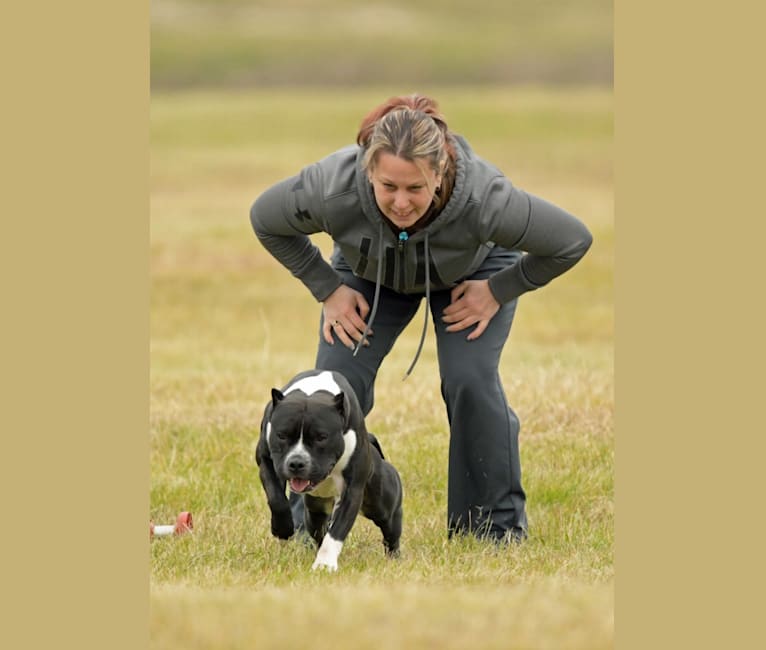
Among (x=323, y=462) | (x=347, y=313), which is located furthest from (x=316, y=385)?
(x=347, y=313)

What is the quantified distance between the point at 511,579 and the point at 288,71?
5253 cm

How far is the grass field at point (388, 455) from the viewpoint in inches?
207

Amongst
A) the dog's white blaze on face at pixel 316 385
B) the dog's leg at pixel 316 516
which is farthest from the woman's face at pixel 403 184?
the dog's leg at pixel 316 516

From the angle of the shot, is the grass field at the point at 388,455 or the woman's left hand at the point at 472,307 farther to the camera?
the woman's left hand at the point at 472,307

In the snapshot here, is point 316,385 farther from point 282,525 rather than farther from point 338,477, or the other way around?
point 282,525

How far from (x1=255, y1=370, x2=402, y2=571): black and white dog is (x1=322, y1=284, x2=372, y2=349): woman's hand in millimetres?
443

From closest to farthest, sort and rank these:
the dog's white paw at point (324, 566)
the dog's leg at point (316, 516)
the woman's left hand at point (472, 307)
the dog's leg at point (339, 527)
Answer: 1. the dog's white paw at point (324, 566)
2. the dog's leg at point (339, 527)
3. the dog's leg at point (316, 516)
4. the woman's left hand at point (472, 307)

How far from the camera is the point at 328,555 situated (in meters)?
6.96

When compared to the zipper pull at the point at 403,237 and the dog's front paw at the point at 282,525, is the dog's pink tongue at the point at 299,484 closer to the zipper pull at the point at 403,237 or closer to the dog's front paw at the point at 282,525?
the dog's front paw at the point at 282,525

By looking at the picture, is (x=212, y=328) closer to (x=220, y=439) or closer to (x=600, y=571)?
(x=220, y=439)

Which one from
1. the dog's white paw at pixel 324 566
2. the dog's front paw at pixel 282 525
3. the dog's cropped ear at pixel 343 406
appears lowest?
the dog's white paw at pixel 324 566

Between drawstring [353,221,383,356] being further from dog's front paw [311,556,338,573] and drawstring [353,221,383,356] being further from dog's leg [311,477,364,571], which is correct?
dog's front paw [311,556,338,573]

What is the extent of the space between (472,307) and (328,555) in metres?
1.74

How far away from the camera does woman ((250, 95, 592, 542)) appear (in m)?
7.08
